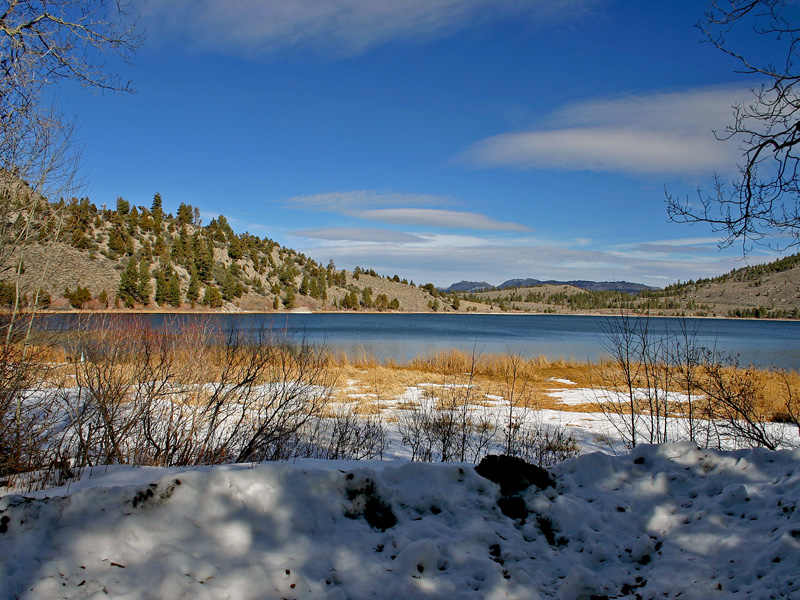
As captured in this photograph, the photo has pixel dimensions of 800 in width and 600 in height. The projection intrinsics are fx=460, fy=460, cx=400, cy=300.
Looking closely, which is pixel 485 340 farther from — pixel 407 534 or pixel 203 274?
pixel 203 274

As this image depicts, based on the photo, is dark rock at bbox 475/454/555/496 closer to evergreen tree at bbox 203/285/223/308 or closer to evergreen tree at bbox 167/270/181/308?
evergreen tree at bbox 167/270/181/308

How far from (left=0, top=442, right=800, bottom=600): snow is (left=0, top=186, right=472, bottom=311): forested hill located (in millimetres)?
27019

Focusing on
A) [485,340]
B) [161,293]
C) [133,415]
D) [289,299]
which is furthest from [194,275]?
[133,415]

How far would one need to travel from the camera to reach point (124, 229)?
78938 mm

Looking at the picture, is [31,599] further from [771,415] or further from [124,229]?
[124,229]

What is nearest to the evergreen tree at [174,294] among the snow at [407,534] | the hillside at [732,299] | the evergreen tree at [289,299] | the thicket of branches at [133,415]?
the evergreen tree at [289,299]

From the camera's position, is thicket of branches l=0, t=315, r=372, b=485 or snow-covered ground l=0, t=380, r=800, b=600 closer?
snow-covered ground l=0, t=380, r=800, b=600

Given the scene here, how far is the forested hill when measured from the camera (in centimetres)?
6234

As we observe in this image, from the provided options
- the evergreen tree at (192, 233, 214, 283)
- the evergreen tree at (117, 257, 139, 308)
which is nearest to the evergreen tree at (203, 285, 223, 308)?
the evergreen tree at (192, 233, 214, 283)

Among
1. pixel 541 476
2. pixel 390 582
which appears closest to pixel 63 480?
pixel 390 582

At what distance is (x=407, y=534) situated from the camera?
2748 millimetres

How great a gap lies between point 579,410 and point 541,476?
1085 centimetres

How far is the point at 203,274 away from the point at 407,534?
8244 centimetres

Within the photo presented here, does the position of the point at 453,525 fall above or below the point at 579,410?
above
